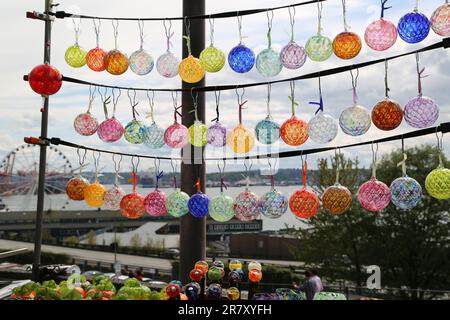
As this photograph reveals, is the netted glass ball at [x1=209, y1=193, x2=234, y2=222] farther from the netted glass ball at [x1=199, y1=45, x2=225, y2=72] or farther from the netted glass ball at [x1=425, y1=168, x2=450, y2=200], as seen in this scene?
the netted glass ball at [x1=425, y1=168, x2=450, y2=200]

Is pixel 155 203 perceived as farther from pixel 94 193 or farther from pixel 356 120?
pixel 356 120

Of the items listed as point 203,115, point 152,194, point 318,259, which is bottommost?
point 318,259

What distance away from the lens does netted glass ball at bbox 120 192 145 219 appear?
5.39 metres

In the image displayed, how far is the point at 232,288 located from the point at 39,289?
179 centimetres

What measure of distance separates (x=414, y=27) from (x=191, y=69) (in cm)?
175

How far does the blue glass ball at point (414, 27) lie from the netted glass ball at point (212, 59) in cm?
142

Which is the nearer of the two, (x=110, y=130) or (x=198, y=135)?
(x=198, y=135)

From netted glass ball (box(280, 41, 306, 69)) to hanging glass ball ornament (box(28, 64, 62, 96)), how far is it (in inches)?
73.2

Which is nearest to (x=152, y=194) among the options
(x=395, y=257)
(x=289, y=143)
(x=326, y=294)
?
(x=289, y=143)

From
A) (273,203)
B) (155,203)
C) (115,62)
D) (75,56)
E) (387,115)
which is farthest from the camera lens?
(75,56)

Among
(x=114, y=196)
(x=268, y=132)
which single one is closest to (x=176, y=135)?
(x=268, y=132)

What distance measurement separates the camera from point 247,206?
4969mm

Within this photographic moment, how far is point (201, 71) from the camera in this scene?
203 inches

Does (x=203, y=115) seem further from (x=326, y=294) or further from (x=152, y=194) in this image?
(x=326, y=294)
